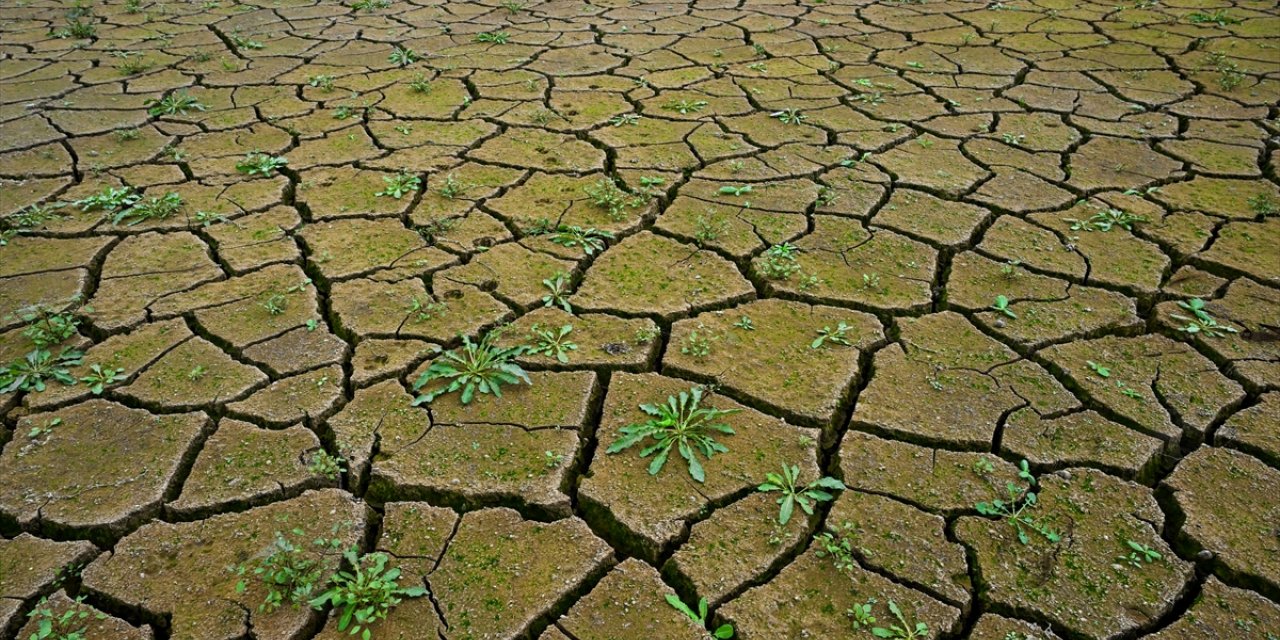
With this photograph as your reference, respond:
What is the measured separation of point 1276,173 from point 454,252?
11.3 ft

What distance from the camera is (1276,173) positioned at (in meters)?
3.50

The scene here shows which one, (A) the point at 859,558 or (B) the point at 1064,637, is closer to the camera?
(B) the point at 1064,637

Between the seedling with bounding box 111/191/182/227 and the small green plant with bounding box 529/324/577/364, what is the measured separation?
68.8 inches

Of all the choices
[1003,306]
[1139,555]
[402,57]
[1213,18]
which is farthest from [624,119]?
[1213,18]

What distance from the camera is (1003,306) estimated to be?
263 centimetres

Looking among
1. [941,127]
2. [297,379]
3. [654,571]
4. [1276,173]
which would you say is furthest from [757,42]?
[654,571]

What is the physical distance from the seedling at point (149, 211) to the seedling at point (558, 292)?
164cm

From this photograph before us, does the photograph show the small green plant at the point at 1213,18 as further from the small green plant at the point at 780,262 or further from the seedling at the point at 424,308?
the seedling at the point at 424,308

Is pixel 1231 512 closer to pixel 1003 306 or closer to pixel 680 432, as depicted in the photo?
pixel 1003 306

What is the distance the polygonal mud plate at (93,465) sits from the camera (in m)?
1.91

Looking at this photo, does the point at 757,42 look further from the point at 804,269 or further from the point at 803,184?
the point at 804,269

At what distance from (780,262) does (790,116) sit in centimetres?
149

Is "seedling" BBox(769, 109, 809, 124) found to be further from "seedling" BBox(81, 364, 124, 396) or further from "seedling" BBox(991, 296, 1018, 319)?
"seedling" BBox(81, 364, 124, 396)

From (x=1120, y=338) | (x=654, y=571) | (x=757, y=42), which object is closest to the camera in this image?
(x=654, y=571)
